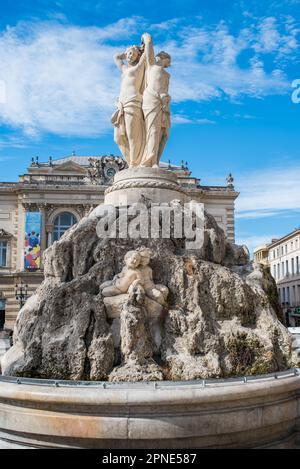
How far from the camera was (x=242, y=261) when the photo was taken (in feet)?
36.1

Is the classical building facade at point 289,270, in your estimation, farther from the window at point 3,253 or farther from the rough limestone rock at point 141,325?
the rough limestone rock at point 141,325

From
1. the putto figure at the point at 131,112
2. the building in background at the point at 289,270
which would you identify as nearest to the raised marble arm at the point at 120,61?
the putto figure at the point at 131,112

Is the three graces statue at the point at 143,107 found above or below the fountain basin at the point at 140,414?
above

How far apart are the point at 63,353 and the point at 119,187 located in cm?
486

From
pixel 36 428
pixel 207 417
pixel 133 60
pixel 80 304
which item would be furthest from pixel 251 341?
pixel 133 60

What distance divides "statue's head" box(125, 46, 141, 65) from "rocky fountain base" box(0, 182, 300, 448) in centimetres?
455

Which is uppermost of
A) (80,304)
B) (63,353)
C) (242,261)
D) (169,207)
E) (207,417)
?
(169,207)

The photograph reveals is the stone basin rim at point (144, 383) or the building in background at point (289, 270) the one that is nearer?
the stone basin rim at point (144, 383)

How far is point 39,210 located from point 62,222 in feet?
8.26

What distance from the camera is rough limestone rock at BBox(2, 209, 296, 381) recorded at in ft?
25.9

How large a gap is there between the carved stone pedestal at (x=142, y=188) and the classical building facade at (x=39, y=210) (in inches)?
1286

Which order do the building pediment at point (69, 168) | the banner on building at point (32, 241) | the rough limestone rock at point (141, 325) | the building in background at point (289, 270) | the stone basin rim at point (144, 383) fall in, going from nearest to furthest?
the stone basin rim at point (144, 383)
the rough limestone rock at point (141, 325)
the banner on building at point (32, 241)
the building pediment at point (69, 168)
the building in background at point (289, 270)

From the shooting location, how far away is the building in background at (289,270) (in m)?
53.2
